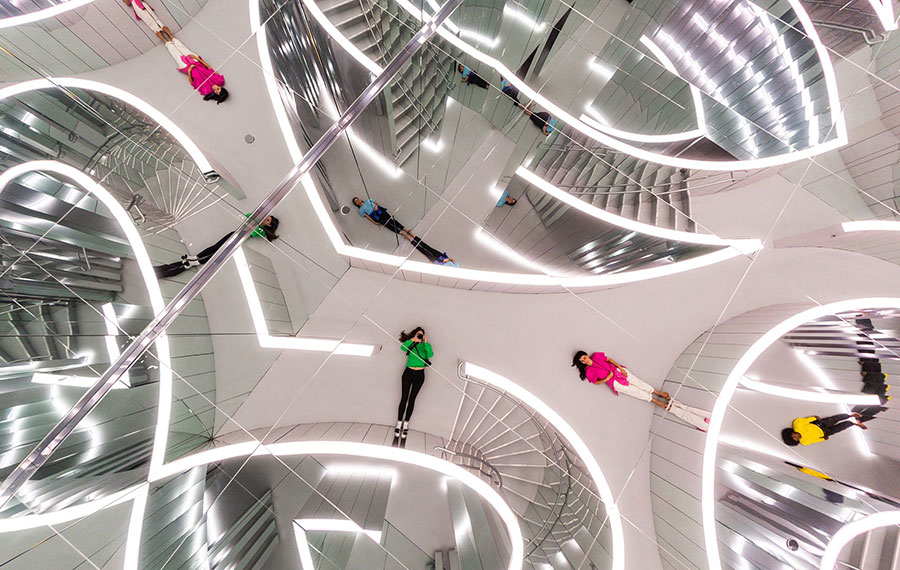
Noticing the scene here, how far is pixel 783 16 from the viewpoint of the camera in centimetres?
203

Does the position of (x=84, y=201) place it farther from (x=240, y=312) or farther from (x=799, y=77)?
(x=799, y=77)

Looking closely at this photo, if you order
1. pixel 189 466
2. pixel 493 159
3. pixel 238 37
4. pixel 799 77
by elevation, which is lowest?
pixel 189 466

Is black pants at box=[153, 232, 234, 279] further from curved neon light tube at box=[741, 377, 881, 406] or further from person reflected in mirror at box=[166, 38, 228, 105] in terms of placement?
curved neon light tube at box=[741, 377, 881, 406]

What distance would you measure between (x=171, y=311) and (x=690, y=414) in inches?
107

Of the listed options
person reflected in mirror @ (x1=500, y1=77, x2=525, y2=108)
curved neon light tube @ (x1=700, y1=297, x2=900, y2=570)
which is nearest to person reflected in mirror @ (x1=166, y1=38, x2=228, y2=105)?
person reflected in mirror @ (x1=500, y1=77, x2=525, y2=108)

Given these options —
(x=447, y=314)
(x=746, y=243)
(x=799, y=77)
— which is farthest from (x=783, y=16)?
(x=447, y=314)

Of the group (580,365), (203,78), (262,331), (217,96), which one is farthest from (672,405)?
(203,78)

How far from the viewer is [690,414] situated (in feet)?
5.38

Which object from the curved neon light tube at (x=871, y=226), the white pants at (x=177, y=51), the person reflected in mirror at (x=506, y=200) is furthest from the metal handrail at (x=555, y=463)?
the white pants at (x=177, y=51)

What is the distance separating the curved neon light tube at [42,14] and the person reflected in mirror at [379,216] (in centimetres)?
212

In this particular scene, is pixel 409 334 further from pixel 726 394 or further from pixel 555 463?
pixel 726 394

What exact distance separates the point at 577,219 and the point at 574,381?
99 cm

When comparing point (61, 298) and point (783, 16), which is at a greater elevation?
point (783, 16)

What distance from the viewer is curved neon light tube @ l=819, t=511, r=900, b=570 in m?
1.45
